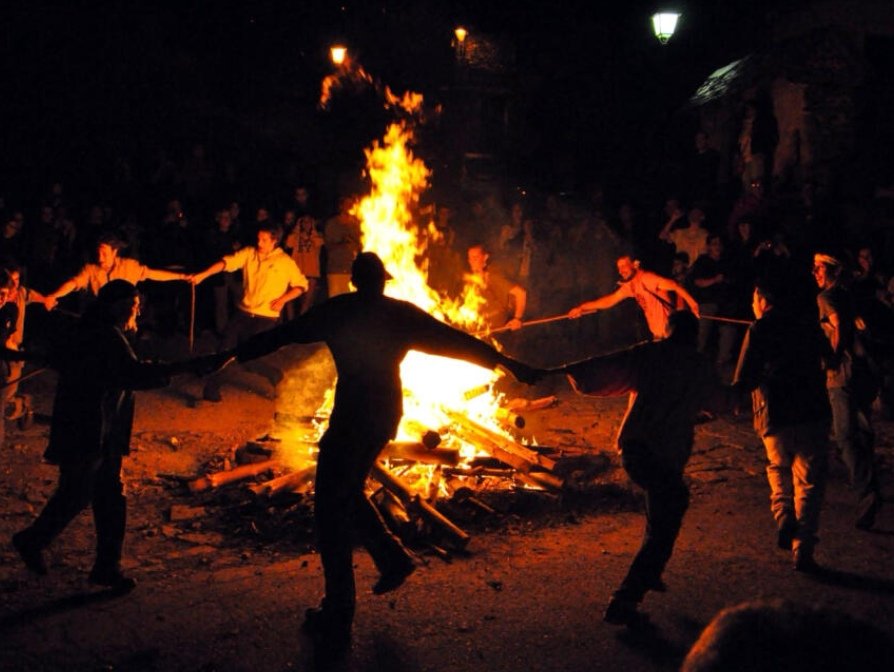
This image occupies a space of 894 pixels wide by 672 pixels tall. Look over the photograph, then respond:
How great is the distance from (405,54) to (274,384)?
1059cm

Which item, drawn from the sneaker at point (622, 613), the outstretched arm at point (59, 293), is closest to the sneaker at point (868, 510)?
the sneaker at point (622, 613)

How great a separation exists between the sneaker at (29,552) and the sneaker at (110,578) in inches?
12.4

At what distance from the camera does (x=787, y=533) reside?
6.20 m

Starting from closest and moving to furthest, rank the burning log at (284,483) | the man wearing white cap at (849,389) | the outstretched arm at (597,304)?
the man wearing white cap at (849,389) → the burning log at (284,483) → the outstretched arm at (597,304)

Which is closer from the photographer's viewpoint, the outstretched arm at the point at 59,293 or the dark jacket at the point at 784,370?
the dark jacket at the point at 784,370

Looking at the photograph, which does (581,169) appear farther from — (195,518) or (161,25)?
(195,518)

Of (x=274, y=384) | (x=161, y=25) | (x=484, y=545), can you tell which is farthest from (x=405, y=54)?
(x=484, y=545)

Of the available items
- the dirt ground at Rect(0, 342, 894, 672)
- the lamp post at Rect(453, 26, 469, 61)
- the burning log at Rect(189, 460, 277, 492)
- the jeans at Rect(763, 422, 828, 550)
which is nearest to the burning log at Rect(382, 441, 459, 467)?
the dirt ground at Rect(0, 342, 894, 672)

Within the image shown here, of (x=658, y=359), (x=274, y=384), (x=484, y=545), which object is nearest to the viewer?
(x=658, y=359)

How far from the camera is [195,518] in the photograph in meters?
7.08

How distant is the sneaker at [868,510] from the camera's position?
22.3ft

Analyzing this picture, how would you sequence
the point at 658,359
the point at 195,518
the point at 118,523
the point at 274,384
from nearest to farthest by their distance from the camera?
the point at 658,359, the point at 118,523, the point at 195,518, the point at 274,384

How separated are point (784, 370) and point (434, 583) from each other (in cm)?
283

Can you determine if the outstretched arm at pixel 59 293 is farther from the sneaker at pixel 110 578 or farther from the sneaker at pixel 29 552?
the sneaker at pixel 110 578
